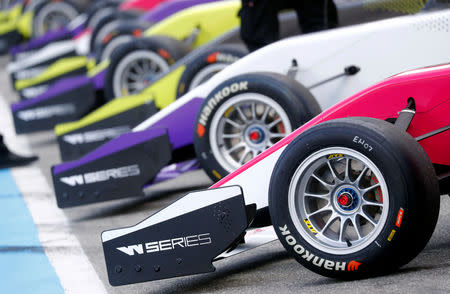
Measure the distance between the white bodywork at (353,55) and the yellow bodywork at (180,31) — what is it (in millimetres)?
1235

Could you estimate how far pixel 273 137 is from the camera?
5.93m

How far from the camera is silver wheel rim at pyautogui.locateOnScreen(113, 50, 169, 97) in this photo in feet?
27.9

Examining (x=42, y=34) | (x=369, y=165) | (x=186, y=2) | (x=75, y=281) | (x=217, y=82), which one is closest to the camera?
(x=369, y=165)

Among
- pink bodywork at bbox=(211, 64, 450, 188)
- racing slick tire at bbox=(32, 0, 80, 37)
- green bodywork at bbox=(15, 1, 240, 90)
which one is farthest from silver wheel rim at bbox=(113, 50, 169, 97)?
racing slick tire at bbox=(32, 0, 80, 37)

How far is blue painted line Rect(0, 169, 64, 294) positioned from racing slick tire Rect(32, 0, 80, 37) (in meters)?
7.71

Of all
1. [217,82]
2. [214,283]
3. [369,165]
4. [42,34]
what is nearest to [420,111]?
[369,165]

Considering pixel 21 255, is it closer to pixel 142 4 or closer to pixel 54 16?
pixel 142 4

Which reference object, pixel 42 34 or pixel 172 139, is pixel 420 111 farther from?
pixel 42 34

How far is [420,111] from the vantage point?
4.15m

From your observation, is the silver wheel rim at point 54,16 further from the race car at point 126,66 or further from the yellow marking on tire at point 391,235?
the yellow marking on tire at point 391,235

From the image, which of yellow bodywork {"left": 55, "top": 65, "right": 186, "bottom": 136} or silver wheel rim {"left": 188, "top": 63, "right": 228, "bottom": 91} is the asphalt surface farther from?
yellow bodywork {"left": 55, "top": 65, "right": 186, "bottom": 136}

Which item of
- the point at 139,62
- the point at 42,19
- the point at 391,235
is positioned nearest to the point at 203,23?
the point at 139,62

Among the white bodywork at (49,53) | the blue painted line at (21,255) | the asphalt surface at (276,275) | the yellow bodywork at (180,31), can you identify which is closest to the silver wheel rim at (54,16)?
the white bodywork at (49,53)

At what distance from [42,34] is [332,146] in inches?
453
